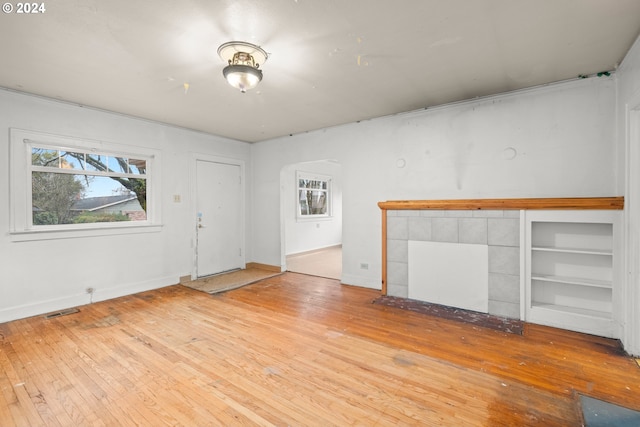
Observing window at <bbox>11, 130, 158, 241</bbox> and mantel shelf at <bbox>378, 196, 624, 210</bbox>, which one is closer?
mantel shelf at <bbox>378, 196, 624, 210</bbox>

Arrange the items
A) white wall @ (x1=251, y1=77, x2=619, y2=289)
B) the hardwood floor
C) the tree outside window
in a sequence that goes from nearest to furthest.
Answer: the hardwood floor < white wall @ (x1=251, y1=77, x2=619, y2=289) < the tree outside window

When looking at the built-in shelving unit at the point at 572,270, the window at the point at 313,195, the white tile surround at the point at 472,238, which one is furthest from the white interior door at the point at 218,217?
the built-in shelving unit at the point at 572,270

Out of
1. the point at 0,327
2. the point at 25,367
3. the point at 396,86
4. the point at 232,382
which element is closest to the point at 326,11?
the point at 396,86

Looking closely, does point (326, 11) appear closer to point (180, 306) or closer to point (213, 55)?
point (213, 55)

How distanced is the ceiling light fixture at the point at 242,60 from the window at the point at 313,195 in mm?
4958

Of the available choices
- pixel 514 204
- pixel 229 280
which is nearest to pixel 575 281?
pixel 514 204

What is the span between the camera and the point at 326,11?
6.59 feet

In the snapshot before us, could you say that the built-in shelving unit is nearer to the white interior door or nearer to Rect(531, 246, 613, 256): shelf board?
Rect(531, 246, 613, 256): shelf board

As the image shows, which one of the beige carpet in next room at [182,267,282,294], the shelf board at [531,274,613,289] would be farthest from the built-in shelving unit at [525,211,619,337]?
the beige carpet in next room at [182,267,282,294]

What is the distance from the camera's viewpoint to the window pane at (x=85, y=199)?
3.64 m

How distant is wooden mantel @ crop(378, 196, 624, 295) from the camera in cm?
286

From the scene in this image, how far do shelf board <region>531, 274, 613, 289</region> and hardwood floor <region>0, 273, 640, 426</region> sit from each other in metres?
0.51

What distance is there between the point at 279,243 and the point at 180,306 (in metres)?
2.31

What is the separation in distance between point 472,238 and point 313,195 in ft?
16.8
